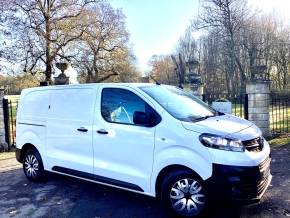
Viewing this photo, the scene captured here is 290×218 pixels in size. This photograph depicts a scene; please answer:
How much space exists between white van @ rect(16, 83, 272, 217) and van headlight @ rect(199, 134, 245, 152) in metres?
0.01

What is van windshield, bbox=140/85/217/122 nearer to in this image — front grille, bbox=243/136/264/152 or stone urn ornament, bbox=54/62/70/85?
front grille, bbox=243/136/264/152

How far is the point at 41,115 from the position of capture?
6.85 metres

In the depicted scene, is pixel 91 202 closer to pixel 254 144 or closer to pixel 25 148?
pixel 25 148

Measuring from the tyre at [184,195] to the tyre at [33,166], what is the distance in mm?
3075

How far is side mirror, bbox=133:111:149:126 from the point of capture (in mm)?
5148

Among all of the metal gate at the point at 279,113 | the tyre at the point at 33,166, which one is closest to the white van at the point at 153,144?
the tyre at the point at 33,166

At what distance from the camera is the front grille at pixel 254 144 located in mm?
4719

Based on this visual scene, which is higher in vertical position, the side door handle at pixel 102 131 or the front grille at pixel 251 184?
the side door handle at pixel 102 131

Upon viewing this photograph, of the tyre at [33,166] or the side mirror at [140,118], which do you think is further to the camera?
the tyre at [33,166]

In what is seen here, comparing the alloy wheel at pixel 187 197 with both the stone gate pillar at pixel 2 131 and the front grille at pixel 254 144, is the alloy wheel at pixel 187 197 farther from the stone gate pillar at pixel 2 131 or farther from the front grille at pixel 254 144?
the stone gate pillar at pixel 2 131

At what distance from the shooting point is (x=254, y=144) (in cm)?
486

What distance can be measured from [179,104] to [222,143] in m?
1.14

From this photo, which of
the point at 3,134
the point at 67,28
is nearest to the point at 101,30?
the point at 67,28

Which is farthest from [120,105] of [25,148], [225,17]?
[225,17]
